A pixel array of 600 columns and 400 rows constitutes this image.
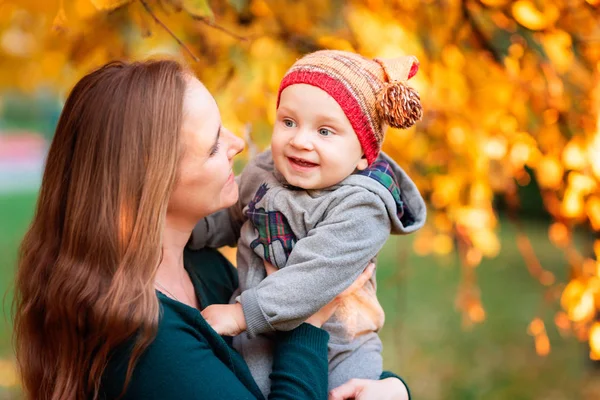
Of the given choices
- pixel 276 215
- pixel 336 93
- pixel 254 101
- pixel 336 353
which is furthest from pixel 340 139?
pixel 254 101

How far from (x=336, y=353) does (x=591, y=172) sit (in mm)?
1712

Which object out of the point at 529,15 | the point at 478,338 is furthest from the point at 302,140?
the point at 478,338

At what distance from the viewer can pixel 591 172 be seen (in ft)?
10.6

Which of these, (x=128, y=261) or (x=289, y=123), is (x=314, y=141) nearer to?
(x=289, y=123)

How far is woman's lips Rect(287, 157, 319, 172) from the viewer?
203 cm

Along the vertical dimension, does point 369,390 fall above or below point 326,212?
below

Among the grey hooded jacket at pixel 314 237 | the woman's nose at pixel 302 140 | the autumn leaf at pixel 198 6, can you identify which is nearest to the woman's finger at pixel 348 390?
the grey hooded jacket at pixel 314 237

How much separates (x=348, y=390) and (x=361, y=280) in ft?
0.99

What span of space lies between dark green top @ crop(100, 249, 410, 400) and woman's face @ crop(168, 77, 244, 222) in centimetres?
27

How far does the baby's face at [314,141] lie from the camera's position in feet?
6.53

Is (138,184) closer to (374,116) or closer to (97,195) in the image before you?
(97,195)

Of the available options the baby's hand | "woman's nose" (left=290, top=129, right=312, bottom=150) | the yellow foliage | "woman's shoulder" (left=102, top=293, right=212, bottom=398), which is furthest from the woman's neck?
the yellow foliage

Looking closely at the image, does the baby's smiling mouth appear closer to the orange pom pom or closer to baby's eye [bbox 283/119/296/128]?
baby's eye [bbox 283/119/296/128]

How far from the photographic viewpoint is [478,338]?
24.0ft
